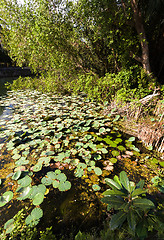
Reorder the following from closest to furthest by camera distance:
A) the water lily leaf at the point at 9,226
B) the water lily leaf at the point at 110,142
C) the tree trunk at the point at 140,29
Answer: the water lily leaf at the point at 9,226 → the water lily leaf at the point at 110,142 → the tree trunk at the point at 140,29

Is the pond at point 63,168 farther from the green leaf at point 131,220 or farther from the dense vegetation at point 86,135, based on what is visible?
the green leaf at point 131,220

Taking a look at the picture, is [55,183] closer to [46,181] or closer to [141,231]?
[46,181]

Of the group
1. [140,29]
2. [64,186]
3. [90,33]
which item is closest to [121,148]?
[64,186]

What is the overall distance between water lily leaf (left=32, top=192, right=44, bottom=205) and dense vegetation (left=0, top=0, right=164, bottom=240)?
13mm

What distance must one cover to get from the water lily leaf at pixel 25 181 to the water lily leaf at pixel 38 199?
0.24 meters

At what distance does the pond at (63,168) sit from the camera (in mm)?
1416

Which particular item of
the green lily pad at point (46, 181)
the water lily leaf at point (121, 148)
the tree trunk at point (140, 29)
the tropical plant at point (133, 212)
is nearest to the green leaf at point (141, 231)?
the tropical plant at point (133, 212)

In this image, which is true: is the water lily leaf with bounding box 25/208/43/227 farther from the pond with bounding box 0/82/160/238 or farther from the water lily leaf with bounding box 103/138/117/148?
the water lily leaf with bounding box 103/138/117/148

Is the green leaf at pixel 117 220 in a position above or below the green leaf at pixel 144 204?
below

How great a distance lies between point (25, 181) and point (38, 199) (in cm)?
36

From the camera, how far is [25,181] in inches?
65.8

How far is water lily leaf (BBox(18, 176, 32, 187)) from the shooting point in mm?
1635

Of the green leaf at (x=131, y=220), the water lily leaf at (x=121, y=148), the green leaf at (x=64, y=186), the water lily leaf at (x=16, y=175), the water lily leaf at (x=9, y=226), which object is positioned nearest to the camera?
the green leaf at (x=131, y=220)

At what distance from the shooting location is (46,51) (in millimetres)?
5594
